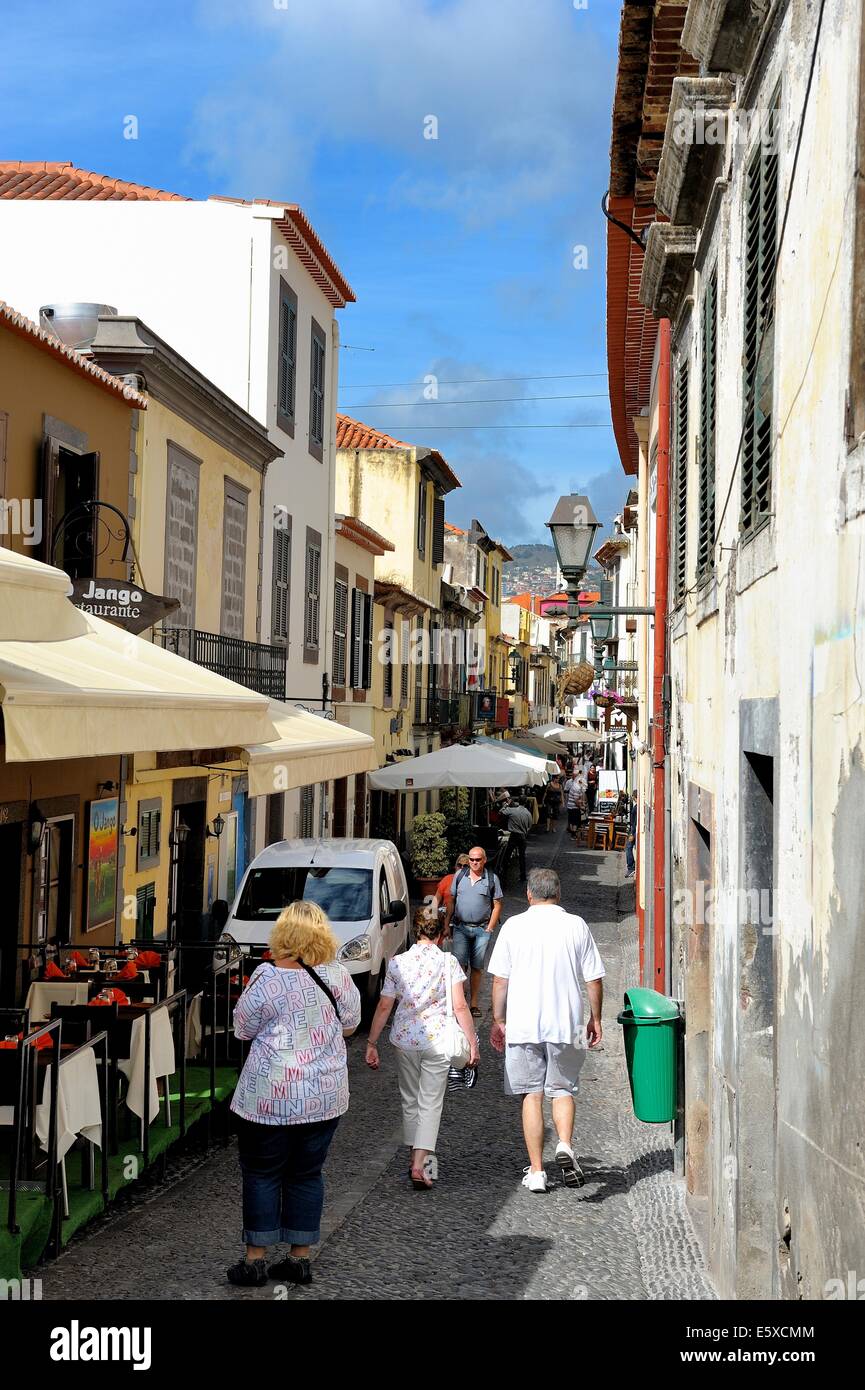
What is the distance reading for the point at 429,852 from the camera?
26.0 metres

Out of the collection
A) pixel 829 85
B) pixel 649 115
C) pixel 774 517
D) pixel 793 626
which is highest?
pixel 649 115

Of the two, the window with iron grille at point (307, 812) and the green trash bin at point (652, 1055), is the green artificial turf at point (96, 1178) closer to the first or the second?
the green trash bin at point (652, 1055)

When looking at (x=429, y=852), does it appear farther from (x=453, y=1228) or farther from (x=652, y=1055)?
(x=453, y=1228)

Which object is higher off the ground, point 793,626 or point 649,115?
point 649,115

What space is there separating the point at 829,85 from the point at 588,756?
7344 cm

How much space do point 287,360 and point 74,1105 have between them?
1699cm

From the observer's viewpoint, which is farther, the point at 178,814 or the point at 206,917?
the point at 178,814

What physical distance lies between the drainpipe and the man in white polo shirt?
326cm

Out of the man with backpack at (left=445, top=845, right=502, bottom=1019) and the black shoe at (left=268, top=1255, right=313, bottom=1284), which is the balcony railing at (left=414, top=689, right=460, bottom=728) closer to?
the man with backpack at (left=445, top=845, right=502, bottom=1019)

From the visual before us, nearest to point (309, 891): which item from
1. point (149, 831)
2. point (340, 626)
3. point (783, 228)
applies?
point (149, 831)

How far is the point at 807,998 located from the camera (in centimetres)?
438

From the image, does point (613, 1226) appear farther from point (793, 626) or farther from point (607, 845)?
point (607, 845)

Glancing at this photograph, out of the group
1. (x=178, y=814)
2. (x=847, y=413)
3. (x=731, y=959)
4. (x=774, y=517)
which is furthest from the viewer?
(x=178, y=814)
